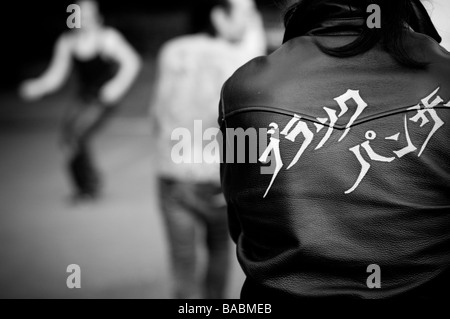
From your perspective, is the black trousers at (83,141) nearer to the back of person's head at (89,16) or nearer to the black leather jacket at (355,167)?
the back of person's head at (89,16)

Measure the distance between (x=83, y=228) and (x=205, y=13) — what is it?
2.75 m

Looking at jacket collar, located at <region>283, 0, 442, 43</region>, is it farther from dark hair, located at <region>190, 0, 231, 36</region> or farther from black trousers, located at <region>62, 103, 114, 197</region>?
black trousers, located at <region>62, 103, 114, 197</region>

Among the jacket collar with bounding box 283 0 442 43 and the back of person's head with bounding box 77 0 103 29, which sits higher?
the back of person's head with bounding box 77 0 103 29

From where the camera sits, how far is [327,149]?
56.9 inches

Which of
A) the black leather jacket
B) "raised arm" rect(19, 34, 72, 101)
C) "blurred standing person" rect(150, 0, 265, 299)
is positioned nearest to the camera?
the black leather jacket

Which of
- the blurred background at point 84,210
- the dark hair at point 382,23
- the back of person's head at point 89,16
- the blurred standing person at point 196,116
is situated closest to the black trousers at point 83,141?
the blurred background at point 84,210

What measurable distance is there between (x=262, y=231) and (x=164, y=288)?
2.51 m

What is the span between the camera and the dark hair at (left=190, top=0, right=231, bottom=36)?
10.2ft

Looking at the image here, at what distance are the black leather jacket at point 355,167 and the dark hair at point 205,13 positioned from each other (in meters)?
1.70

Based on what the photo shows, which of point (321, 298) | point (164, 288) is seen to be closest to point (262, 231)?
point (321, 298)

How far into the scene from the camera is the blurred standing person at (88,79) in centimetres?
566

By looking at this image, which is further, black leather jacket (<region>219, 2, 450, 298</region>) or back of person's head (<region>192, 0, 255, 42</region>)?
back of person's head (<region>192, 0, 255, 42</region>)

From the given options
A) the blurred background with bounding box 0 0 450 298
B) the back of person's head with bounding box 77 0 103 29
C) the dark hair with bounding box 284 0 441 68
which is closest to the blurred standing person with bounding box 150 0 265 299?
the blurred background with bounding box 0 0 450 298

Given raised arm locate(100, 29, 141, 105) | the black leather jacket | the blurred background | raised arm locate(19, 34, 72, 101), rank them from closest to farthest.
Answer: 1. the black leather jacket
2. the blurred background
3. raised arm locate(100, 29, 141, 105)
4. raised arm locate(19, 34, 72, 101)
